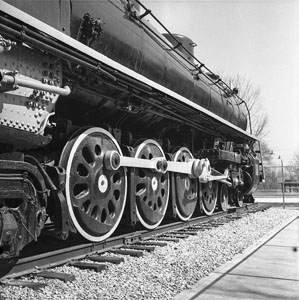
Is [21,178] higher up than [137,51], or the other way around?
[137,51]

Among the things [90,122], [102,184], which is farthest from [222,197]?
[102,184]

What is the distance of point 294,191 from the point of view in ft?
88.8

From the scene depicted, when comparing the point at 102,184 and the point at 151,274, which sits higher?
the point at 102,184

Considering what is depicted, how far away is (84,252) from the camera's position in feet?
13.8

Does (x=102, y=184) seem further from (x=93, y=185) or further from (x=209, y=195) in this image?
(x=209, y=195)

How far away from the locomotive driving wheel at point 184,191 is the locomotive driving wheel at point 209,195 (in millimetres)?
695

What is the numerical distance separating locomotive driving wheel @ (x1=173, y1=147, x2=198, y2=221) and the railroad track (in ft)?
0.90

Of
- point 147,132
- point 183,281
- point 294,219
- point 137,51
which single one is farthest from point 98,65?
point 294,219

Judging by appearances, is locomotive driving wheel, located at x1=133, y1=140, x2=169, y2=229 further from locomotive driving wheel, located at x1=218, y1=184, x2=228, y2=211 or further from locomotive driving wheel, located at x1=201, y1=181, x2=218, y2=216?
locomotive driving wheel, located at x1=218, y1=184, x2=228, y2=211

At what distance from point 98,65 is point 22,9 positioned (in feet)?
3.08

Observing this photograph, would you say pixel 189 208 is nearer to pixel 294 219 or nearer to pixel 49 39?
pixel 294 219

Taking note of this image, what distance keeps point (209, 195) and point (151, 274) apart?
5071 millimetres

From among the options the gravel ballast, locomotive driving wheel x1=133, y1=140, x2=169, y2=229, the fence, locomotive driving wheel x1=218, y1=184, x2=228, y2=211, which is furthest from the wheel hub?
the fence

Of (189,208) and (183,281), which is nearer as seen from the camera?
(183,281)
